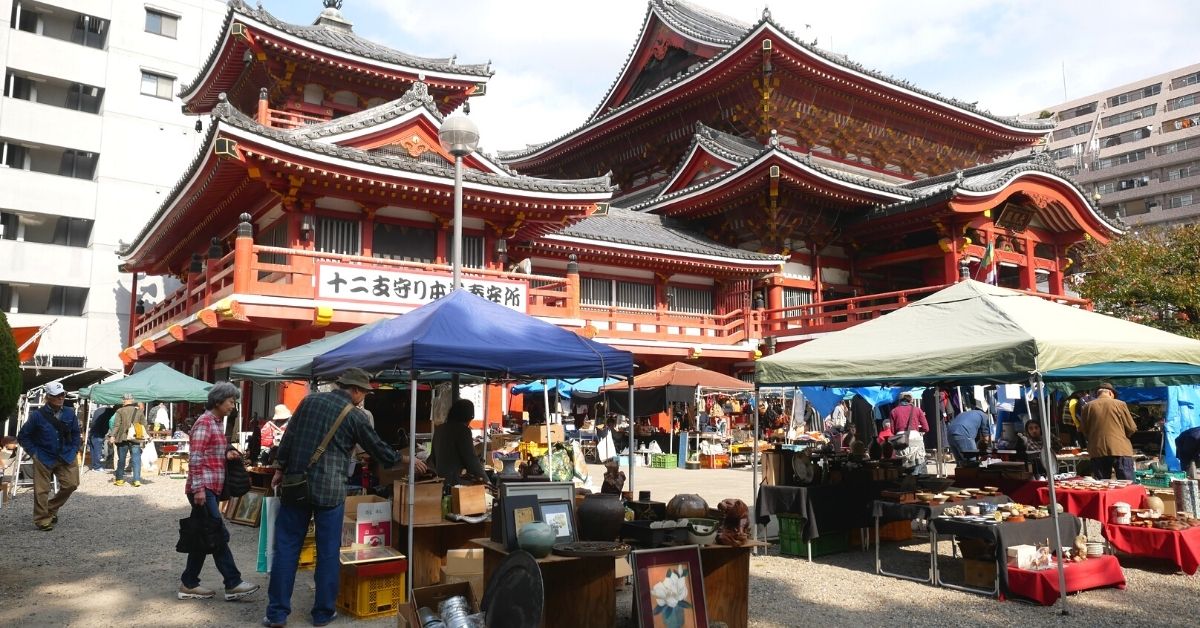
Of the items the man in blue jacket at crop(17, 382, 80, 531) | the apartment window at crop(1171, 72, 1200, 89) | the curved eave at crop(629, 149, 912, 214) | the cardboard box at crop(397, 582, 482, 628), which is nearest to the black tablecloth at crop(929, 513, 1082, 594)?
the cardboard box at crop(397, 582, 482, 628)

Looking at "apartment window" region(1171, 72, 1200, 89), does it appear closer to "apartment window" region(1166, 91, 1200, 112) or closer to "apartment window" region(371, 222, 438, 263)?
"apartment window" region(1166, 91, 1200, 112)

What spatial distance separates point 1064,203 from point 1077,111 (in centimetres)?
6304

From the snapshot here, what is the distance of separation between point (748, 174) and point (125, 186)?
25.2 m

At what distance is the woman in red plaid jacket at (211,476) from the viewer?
20.4 ft

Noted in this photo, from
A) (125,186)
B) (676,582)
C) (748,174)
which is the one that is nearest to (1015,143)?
(748,174)

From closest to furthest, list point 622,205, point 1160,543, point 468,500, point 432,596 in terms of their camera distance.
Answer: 1. point 432,596
2. point 468,500
3. point 1160,543
4. point 622,205

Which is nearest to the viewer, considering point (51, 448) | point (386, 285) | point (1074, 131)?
point (51, 448)

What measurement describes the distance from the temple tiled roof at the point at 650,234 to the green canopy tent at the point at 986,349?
12.9 meters

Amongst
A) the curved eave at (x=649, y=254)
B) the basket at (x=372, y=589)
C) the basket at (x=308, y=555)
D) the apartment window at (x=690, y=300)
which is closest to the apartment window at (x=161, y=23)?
the curved eave at (x=649, y=254)

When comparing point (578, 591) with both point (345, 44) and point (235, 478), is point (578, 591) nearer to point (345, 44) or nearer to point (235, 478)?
point (235, 478)

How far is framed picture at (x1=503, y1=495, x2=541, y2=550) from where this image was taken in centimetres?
524

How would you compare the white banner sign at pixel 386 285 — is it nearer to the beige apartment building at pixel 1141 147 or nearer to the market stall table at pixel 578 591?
the market stall table at pixel 578 591

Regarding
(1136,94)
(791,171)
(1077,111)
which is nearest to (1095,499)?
(791,171)

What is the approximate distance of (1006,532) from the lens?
6527 mm
